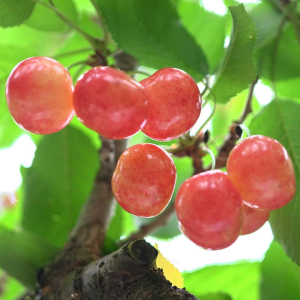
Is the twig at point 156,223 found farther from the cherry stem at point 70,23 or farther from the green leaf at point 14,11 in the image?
the green leaf at point 14,11

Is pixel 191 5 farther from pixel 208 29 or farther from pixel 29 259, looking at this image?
pixel 29 259

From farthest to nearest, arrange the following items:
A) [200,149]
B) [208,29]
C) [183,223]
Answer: [208,29] < [200,149] < [183,223]

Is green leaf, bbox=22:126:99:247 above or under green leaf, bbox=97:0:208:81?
under

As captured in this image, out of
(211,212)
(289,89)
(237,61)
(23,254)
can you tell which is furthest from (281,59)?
(23,254)

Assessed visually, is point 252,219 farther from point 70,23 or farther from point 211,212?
point 70,23

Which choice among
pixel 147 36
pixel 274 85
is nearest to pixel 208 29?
pixel 274 85

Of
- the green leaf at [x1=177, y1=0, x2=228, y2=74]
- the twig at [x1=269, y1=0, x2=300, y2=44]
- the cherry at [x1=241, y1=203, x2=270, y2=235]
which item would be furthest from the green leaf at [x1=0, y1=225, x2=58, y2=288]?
the twig at [x1=269, y1=0, x2=300, y2=44]

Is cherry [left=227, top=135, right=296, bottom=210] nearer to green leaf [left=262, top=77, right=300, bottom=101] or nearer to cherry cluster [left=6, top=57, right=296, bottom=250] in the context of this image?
cherry cluster [left=6, top=57, right=296, bottom=250]
